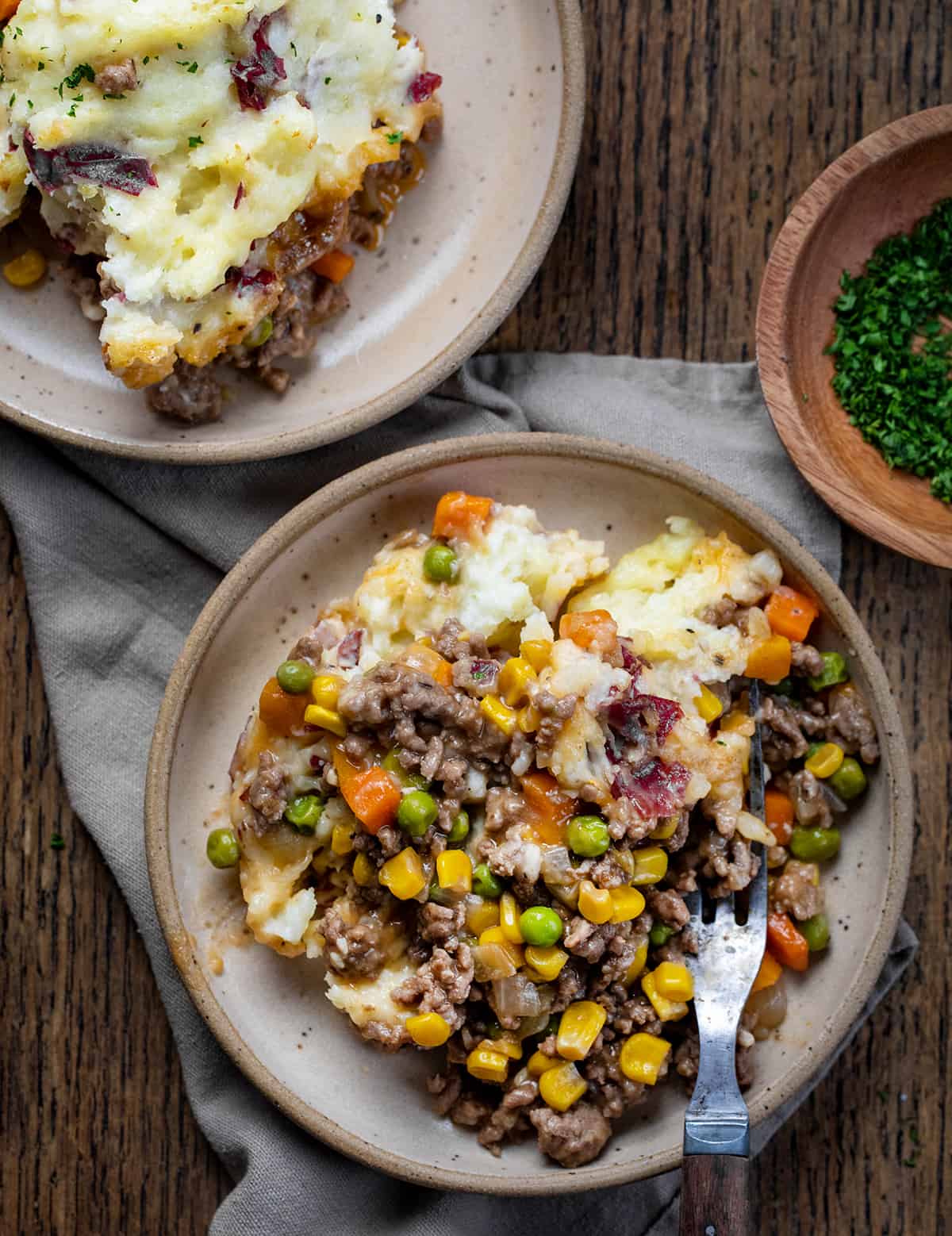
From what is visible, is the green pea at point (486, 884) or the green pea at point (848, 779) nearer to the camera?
the green pea at point (486, 884)

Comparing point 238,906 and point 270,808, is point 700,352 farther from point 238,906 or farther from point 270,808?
point 238,906

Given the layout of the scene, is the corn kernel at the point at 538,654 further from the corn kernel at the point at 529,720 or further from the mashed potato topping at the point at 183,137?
the mashed potato topping at the point at 183,137

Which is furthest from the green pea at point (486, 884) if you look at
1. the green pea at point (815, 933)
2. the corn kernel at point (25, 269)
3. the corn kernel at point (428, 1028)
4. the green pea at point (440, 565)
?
the corn kernel at point (25, 269)

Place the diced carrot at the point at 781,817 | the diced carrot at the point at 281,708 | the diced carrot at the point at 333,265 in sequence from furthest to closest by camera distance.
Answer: the diced carrot at the point at 333,265
the diced carrot at the point at 781,817
the diced carrot at the point at 281,708

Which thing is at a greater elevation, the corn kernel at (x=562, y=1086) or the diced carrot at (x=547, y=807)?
the diced carrot at (x=547, y=807)

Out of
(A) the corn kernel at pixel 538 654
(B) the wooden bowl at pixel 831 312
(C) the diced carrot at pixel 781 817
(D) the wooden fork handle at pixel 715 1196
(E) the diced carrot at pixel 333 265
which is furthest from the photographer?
(E) the diced carrot at pixel 333 265

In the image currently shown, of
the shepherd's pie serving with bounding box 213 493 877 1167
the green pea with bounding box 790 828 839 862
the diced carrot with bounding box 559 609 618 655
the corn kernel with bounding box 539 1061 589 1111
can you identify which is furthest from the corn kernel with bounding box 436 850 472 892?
the green pea with bounding box 790 828 839 862
